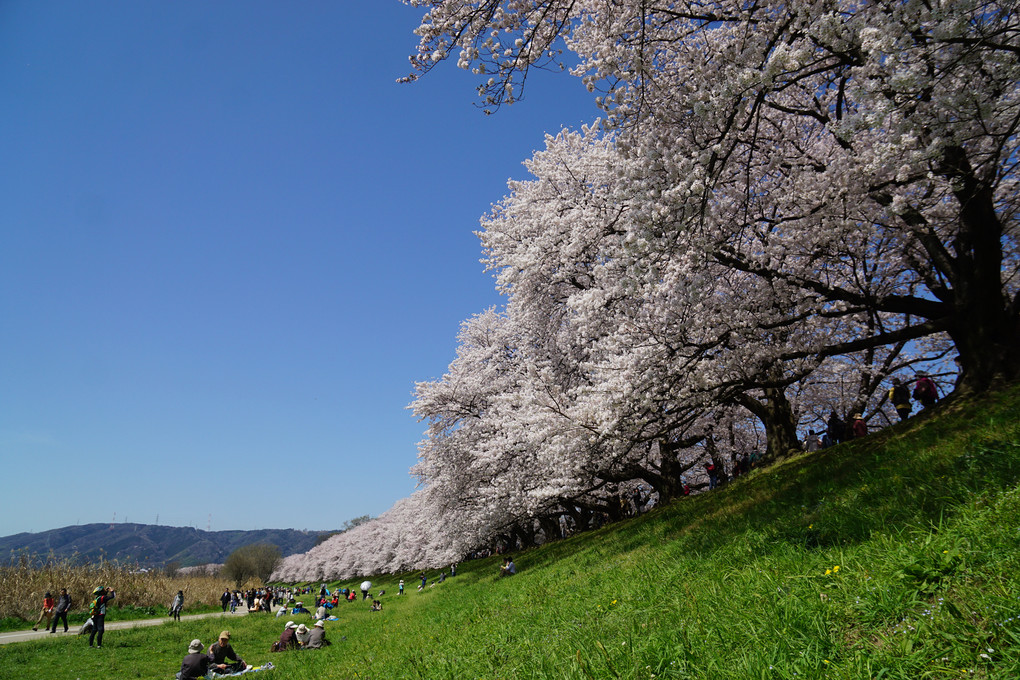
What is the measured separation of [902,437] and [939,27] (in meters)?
6.87

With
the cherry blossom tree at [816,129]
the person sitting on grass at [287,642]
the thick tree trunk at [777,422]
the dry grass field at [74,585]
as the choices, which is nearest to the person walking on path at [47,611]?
the dry grass field at [74,585]

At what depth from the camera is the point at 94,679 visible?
420 inches

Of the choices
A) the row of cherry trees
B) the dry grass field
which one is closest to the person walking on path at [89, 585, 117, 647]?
the dry grass field

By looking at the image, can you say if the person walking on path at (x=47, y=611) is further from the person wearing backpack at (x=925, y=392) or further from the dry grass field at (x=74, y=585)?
the person wearing backpack at (x=925, y=392)

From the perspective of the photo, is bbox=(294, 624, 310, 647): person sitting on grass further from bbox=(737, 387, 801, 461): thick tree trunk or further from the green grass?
bbox=(737, 387, 801, 461): thick tree trunk

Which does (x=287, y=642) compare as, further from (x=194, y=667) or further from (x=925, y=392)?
(x=925, y=392)

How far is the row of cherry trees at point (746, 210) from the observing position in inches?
260

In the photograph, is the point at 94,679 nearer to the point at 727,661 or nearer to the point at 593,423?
the point at 593,423

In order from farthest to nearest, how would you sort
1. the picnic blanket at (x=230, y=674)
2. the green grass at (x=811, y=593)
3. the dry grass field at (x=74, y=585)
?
1. the dry grass field at (x=74, y=585)
2. the picnic blanket at (x=230, y=674)
3. the green grass at (x=811, y=593)

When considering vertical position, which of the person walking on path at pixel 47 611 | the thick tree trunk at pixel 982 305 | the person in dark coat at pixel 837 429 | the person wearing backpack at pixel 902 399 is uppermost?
the thick tree trunk at pixel 982 305

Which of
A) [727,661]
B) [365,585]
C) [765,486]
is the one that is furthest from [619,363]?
[365,585]

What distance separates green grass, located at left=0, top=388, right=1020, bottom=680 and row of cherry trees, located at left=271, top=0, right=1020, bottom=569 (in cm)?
284

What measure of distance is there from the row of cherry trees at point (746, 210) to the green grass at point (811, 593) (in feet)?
9.31

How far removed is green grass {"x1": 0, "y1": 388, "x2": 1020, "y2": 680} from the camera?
3.31 metres
